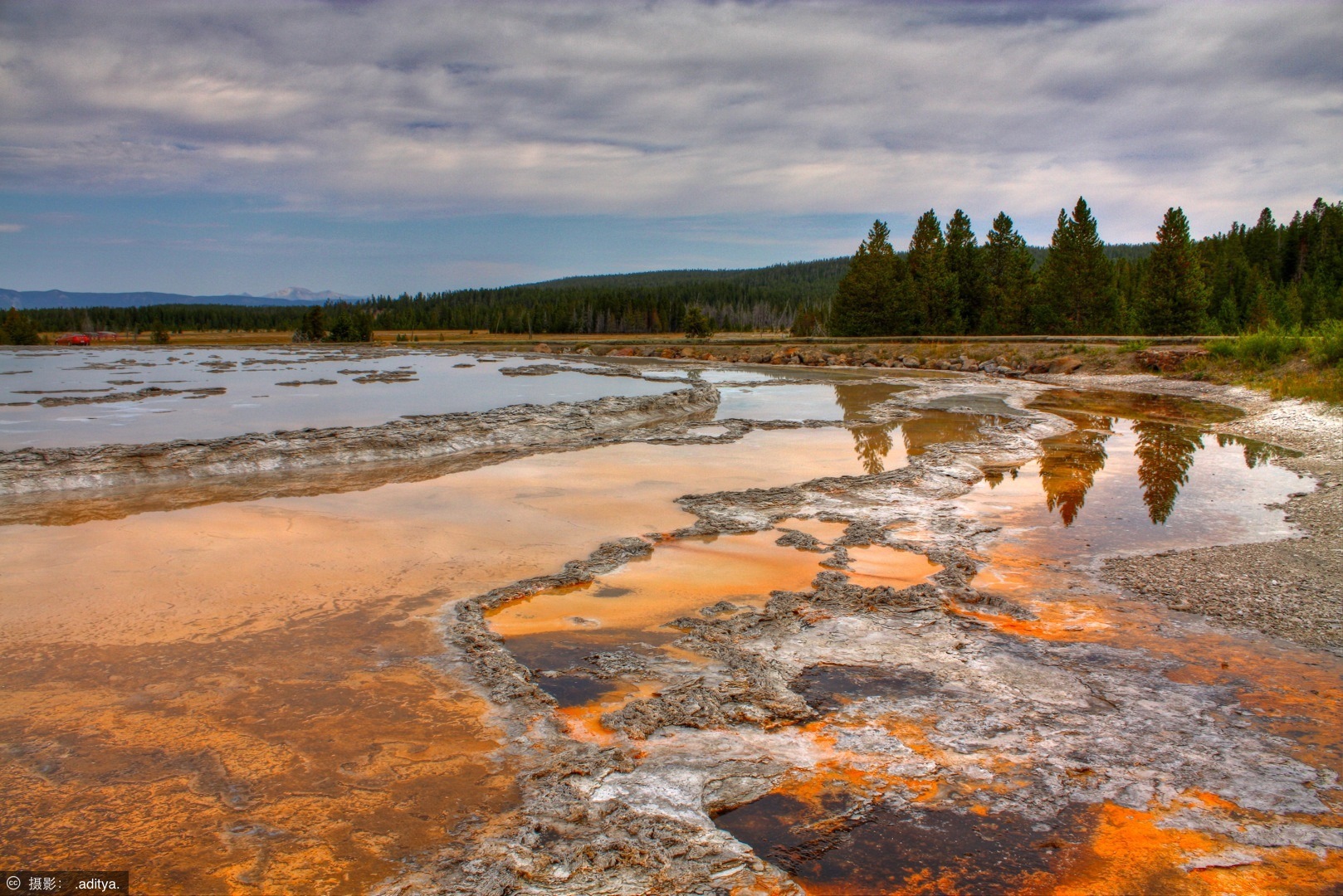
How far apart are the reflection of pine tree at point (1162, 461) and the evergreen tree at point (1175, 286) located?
110 feet

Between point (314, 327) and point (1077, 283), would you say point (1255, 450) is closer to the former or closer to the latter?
point (1077, 283)

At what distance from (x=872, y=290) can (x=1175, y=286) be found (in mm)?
19991

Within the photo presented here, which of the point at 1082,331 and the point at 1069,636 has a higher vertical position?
the point at 1082,331

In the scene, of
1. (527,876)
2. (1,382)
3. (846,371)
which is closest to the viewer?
(527,876)

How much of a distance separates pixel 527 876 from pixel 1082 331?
60.3m

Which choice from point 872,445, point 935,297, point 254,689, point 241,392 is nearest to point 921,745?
point 254,689

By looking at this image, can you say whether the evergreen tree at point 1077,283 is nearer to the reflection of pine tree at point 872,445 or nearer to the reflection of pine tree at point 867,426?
the reflection of pine tree at point 867,426

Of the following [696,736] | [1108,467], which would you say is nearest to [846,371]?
[1108,467]

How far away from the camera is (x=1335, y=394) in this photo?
67.9 ft

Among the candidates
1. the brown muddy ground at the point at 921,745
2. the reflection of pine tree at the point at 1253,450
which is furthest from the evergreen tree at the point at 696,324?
the brown muddy ground at the point at 921,745

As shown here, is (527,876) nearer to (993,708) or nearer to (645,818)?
(645,818)

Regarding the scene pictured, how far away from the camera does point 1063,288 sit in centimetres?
5403

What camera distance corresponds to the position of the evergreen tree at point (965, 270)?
59188 mm

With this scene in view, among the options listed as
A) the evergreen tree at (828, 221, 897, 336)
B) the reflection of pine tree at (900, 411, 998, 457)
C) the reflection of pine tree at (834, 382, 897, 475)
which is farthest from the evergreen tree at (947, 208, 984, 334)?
the reflection of pine tree at (900, 411, 998, 457)
